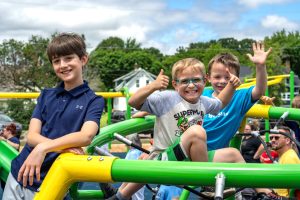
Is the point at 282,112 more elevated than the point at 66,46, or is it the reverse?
the point at 66,46


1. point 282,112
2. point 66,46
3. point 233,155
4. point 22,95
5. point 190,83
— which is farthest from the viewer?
point 22,95

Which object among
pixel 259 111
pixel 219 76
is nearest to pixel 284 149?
pixel 259 111

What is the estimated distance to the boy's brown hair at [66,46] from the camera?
6.69 ft

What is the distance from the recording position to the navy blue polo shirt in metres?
2.01

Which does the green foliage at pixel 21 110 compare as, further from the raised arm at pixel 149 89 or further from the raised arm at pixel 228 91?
the raised arm at pixel 149 89

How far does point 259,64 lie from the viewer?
8.54 ft

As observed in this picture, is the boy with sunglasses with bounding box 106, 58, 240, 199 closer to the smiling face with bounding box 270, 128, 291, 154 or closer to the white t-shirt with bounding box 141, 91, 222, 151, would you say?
the white t-shirt with bounding box 141, 91, 222, 151

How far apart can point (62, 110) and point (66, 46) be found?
0.78 ft

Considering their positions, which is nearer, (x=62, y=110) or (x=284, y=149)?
(x=62, y=110)

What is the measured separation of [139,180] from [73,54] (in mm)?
781

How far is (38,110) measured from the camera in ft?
6.95

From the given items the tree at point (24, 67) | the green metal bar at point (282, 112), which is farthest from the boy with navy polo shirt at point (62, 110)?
the tree at point (24, 67)

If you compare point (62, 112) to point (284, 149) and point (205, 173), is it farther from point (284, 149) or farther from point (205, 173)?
point (284, 149)

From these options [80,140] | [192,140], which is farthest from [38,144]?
[192,140]
